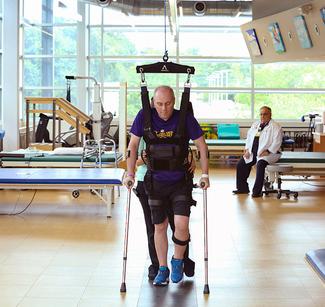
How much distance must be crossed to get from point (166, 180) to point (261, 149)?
18.2 feet

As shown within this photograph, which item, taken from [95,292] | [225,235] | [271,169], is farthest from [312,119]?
[95,292]

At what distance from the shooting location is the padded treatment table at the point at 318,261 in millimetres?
3865

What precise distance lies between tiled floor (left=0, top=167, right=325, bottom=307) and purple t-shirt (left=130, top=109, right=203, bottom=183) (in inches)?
29.9

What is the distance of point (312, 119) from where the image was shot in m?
15.5

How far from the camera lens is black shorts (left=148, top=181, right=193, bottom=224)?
4652 mm

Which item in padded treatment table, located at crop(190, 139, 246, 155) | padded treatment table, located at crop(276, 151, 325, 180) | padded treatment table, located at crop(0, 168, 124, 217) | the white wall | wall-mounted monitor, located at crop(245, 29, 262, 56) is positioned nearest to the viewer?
padded treatment table, located at crop(0, 168, 124, 217)

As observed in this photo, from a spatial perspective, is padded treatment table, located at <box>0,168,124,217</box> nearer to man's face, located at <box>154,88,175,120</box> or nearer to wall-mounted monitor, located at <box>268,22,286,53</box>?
man's face, located at <box>154,88,175,120</box>

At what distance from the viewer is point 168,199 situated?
15.6 feet

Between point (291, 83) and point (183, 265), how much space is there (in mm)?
12354

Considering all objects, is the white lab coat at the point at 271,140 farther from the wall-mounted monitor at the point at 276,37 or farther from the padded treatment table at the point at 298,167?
the wall-mounted monitor at the point at 276,37

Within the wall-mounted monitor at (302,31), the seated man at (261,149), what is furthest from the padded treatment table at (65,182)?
the wall-mounted monitor at (302,31)

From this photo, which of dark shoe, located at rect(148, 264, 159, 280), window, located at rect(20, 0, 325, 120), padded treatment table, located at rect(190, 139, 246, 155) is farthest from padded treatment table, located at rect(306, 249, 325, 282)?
window, located at rect(20, 0, 325, 120)

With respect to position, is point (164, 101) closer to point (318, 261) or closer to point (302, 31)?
point (318, 261)

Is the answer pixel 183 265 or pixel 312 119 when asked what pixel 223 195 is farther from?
pixel 312 119
